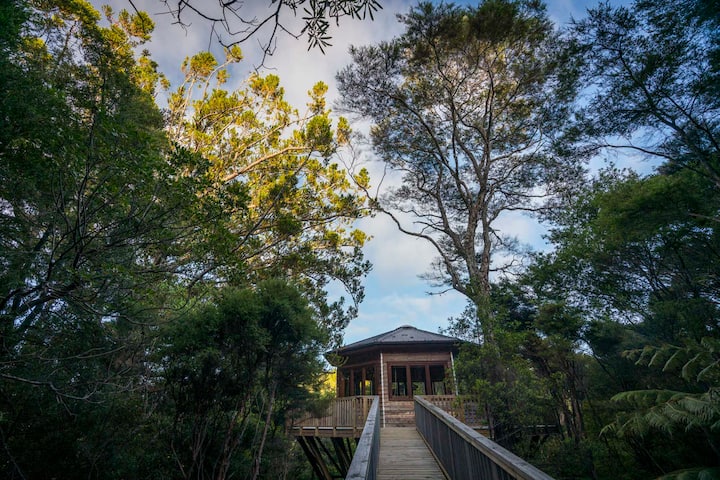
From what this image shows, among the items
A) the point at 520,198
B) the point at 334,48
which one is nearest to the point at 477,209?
the point at 520,198

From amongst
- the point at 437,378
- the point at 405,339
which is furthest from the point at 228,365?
the point at 437,378

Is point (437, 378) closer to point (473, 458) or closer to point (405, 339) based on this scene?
point (405, 339)

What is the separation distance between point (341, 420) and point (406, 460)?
15.9 ft

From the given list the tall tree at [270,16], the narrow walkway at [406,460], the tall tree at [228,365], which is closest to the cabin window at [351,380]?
the narrow walkway at [406,460]

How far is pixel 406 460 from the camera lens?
577cm

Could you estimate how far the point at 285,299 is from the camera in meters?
6.65

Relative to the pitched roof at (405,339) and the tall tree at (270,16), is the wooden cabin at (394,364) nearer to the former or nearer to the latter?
the pitched roof at (405,339)

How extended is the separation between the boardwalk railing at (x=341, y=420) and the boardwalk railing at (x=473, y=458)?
174 inches

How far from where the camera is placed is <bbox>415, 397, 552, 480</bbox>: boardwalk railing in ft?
6.47

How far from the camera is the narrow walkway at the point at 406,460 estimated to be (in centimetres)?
482

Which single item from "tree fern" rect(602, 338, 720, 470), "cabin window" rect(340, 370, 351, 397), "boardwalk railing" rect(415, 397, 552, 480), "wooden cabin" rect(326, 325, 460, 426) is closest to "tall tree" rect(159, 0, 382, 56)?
"boardwalk railing" rect(415, 397, 552, 480)

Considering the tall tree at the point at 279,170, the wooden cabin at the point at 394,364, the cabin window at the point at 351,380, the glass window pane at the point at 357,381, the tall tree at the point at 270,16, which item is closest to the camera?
the tall tree at the point at 270,16

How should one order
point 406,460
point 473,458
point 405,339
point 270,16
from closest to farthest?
point 270,16, point 473,458, point 406,460, point 405,339

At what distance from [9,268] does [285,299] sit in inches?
160
